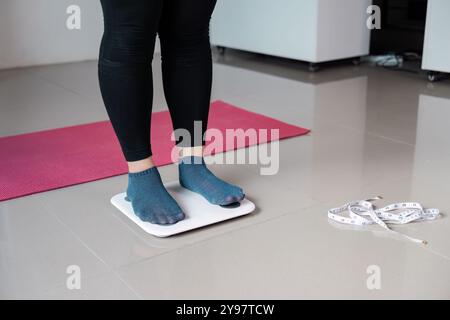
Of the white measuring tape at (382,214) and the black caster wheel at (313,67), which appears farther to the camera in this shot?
the black caster wheel at (313,67)

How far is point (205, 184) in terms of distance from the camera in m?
1.26

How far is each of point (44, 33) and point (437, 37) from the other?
2007mm

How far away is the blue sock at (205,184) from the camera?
1.24 m

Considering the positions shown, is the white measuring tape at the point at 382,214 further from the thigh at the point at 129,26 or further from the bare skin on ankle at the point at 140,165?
the thigh at the point at 129,26

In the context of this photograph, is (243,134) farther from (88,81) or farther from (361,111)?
(88,81)

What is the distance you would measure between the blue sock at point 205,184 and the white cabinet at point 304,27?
1679 mm

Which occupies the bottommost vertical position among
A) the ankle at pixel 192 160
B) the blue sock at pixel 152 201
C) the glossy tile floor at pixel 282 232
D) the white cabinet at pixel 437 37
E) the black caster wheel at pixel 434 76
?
the glossy tile floor at pixel 282 232

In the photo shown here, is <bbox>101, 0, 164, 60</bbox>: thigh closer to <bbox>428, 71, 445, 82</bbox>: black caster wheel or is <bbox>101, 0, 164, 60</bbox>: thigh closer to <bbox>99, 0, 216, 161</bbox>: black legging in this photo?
<bbox>99, 0, 216, 161</bbox>: black legging

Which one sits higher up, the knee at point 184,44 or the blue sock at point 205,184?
the knee at point 184,44

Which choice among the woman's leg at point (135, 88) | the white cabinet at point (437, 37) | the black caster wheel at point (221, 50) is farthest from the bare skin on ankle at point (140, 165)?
the black caster wheel at point (221, 50)

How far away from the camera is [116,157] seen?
64.4 inches

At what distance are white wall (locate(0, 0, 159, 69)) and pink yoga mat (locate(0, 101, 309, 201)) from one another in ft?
4.28

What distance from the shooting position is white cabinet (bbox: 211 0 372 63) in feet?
9.12
